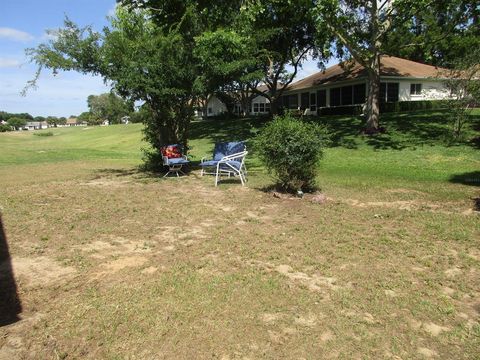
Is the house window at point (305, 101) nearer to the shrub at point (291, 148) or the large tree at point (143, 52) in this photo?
the large tree at point (143, 52)

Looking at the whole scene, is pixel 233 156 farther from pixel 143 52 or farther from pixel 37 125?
pixel 37 125

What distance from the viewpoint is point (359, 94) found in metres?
30.5

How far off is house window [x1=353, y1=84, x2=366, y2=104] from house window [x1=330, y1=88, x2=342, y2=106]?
1.67 m

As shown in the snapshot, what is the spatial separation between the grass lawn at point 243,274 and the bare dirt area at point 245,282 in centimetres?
2

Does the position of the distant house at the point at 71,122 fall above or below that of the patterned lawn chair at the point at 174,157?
below

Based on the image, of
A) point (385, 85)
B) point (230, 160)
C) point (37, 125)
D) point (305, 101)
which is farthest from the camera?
point (37, 125)

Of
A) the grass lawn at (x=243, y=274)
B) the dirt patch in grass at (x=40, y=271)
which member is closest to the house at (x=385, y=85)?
the grass lawn at (x=243, y=274)

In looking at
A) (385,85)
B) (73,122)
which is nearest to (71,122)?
(73,122)

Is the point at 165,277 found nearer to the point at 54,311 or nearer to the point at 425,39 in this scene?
the point at 54,311

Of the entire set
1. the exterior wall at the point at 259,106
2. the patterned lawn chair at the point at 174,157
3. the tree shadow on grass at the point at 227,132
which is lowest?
the tree shadow on grass at the point at 227,132

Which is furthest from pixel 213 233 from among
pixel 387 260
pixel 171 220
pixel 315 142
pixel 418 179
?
pixel 418 179

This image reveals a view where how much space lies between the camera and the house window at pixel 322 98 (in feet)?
112

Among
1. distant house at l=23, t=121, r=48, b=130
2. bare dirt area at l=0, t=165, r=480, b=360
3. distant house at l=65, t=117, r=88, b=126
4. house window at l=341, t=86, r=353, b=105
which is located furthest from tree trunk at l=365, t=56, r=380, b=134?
distant house at l=23, t=121, r=48, b=130

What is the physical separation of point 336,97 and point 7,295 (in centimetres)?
3156
